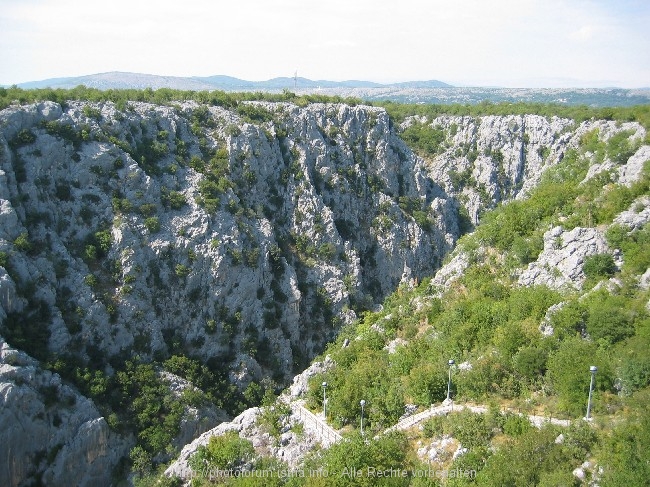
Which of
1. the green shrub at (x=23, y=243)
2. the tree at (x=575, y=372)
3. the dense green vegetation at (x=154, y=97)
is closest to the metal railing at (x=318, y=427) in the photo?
the tree at (x=575, y=372)

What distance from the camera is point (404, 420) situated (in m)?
28.2

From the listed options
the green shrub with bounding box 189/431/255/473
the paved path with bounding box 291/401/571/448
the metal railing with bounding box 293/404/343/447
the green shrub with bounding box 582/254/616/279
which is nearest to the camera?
the paved path with bounding box 291/401/571/448

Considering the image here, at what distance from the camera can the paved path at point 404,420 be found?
24469mm

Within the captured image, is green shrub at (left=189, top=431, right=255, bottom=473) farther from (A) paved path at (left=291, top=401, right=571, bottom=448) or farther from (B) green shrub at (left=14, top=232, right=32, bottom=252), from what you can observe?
(B) green shrub at (left=14, top=232, right=32, bottom=252)

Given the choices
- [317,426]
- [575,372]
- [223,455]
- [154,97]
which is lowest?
[223,455]

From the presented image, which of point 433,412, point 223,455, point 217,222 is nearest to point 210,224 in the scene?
point 217,222

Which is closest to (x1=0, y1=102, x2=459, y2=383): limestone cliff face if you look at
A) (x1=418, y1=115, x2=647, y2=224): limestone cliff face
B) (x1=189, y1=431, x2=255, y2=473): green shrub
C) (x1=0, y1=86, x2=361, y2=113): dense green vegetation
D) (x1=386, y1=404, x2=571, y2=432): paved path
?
(x1=0, y1=86, x2=361, y2=113): dense green vegetation

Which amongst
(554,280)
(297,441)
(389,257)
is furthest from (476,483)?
(389,257)

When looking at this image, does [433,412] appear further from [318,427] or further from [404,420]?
[318,427]

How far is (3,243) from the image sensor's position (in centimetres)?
4372

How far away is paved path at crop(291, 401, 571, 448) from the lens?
24.5 metres

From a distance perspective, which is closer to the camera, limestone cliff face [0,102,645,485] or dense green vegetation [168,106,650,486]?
dense green vegetation [168,106,650,486]

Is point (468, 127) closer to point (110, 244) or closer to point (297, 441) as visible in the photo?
point (110, 244)

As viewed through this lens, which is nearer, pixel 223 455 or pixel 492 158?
pixel 223 455
